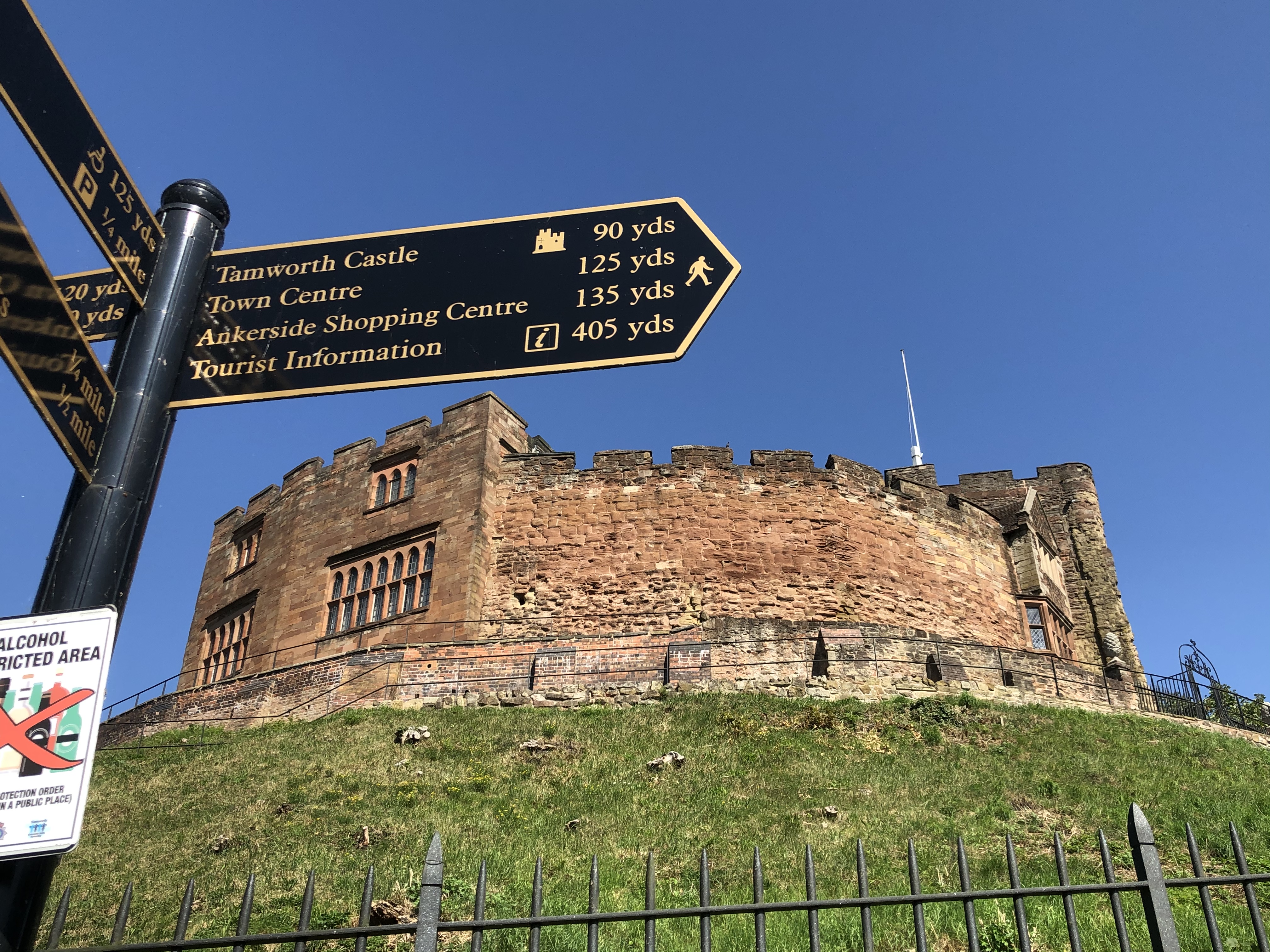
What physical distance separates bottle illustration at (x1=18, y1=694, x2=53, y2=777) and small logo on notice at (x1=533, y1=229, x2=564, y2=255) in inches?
90.4

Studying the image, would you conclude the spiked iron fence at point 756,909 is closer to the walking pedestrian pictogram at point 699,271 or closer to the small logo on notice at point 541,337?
the small logo on notice at point 541,337

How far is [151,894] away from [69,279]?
9582 millimetres

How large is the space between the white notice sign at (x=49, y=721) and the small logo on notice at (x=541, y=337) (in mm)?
1640

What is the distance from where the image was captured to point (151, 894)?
461 inches

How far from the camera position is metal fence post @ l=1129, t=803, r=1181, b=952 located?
13.2 feet

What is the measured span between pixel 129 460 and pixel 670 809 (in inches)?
464

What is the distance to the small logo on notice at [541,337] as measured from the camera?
3.89 m

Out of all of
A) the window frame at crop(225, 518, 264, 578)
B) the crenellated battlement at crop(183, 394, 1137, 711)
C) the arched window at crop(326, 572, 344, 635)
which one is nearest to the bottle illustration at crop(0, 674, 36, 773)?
the crenellated battlement at crop(183, 394, 1137, 711)

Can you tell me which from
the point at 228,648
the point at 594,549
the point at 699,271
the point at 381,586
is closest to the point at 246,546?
the point at 228,648

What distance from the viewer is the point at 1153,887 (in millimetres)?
4125

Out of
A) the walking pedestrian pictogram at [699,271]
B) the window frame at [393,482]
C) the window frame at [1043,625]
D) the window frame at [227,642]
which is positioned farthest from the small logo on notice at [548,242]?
the window frame at [1043,625]

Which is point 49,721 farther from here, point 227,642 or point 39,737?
point 227,642

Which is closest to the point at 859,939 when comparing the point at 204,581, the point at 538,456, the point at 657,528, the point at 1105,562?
the point at 657,528

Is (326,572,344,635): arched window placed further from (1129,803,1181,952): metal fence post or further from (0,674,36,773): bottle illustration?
(0,674,36,773): bottle illustration
